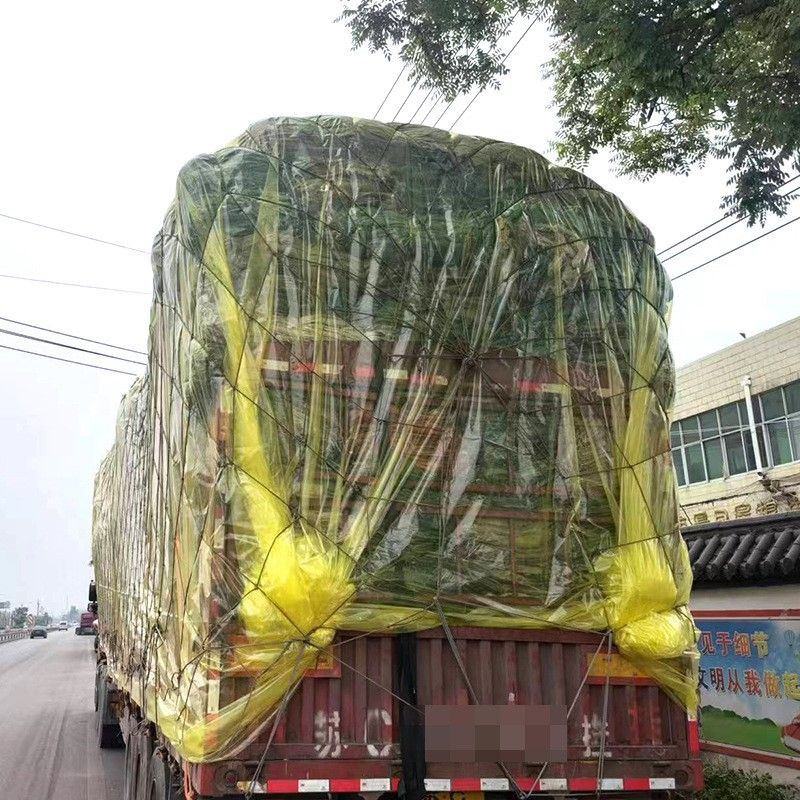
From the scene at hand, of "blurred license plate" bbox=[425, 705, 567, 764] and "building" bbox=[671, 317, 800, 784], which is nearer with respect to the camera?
"blurred license plate" bbox=[425, 705, 567, 764]

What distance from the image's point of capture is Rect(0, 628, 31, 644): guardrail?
54.8 m

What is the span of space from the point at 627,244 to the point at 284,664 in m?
2.71

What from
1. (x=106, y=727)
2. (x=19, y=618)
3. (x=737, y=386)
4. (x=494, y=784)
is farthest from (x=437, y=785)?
(x=19, y=618)

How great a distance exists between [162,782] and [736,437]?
1545cm

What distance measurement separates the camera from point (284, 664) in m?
3.76

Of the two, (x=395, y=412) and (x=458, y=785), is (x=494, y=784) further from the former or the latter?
(x=395, y=412)

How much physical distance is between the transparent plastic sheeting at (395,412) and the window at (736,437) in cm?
1154

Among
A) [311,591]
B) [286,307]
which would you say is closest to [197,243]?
[286,307]

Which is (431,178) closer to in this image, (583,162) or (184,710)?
(184,710)

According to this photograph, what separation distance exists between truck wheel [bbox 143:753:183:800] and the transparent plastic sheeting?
40cm

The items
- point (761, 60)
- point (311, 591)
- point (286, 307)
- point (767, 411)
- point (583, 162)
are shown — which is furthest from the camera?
point (767, 411)

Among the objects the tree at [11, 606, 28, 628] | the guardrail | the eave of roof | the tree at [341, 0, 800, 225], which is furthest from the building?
the tree at [11, 606, 28, 628]

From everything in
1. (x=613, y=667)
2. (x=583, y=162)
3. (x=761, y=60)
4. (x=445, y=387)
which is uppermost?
(x=583, y=162)

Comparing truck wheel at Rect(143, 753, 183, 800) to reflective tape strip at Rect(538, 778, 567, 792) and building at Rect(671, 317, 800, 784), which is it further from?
building at Rect(671, 317, 800, 784)
